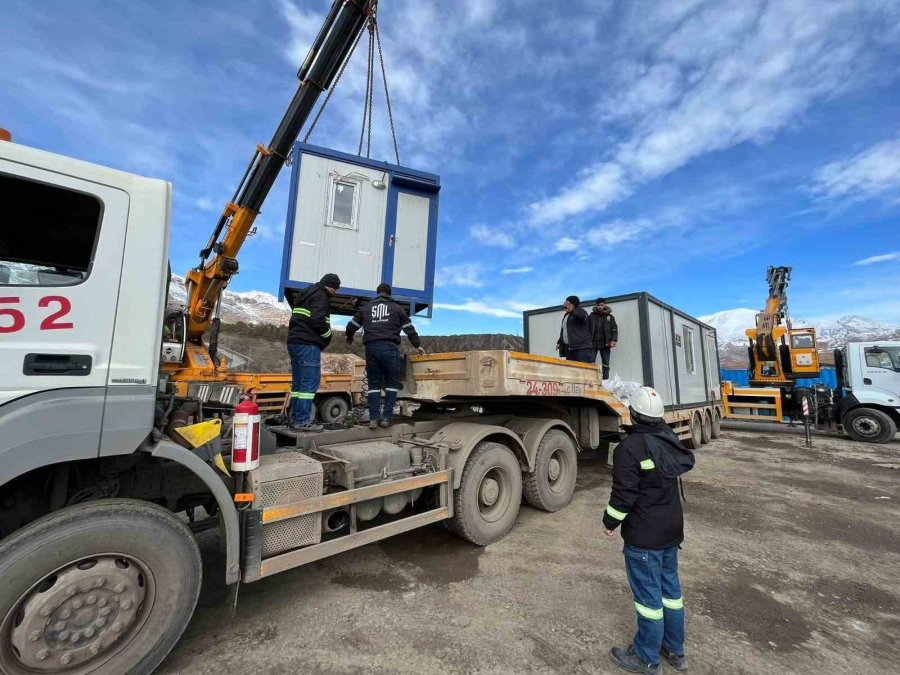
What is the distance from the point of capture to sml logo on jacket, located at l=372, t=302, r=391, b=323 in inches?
176

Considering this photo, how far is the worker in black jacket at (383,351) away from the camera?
174 inches

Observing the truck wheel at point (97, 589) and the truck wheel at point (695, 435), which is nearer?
the truck wheel at point (97, 589)

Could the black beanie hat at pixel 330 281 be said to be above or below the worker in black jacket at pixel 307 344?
above

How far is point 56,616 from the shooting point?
201 cm

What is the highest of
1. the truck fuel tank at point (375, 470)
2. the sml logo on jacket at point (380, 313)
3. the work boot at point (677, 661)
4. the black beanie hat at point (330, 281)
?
the black beanie hat at point (330, 281)

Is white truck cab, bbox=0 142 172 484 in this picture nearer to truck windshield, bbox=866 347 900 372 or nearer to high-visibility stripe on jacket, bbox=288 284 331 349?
high-visibility stripe on jacket, bbox=288 284 331 349

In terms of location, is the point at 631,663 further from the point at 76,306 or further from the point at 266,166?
the point at 266,166

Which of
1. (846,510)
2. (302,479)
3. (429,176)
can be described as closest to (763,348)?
(846,510)

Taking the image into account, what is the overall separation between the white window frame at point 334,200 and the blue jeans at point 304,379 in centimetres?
284

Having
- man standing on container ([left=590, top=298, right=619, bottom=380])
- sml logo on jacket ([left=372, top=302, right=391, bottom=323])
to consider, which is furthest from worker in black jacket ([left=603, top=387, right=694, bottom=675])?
man standing on container ([left=590, top=298, right=619, bottom=380])

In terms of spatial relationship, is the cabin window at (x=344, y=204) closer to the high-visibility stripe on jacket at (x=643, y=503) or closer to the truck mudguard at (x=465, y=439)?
the truck mudguard at (x=465, y=439)

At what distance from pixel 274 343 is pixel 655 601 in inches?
1107

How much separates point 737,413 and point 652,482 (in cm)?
1370

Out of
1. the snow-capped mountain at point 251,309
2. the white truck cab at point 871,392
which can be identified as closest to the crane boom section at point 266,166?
the snow-capped mountain at point 251,309
